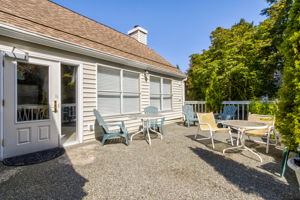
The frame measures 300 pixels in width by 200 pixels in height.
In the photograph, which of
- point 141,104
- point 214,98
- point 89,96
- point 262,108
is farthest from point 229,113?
point 89,96

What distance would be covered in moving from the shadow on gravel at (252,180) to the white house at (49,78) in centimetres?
335

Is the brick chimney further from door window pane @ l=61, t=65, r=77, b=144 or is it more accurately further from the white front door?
the white front door

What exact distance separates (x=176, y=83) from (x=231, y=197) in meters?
6.48

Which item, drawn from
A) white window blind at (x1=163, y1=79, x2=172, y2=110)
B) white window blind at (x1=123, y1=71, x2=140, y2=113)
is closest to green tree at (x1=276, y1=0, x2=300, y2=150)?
white window blind at (x1=123, y1=71, x2=140, y2=113)

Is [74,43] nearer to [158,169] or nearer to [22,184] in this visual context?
[22,184]

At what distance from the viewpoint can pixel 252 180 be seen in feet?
7.23

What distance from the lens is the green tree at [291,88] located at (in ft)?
5.07

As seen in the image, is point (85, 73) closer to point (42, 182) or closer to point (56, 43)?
point (56, 43)

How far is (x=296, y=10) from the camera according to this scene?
1.62 m

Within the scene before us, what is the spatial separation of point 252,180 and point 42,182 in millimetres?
3142

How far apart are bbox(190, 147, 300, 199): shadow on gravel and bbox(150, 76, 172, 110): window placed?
4.02m

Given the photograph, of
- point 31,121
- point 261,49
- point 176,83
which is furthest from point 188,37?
point 31,121

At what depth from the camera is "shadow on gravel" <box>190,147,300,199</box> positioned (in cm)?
188

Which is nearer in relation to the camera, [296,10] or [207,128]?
[296,10]
